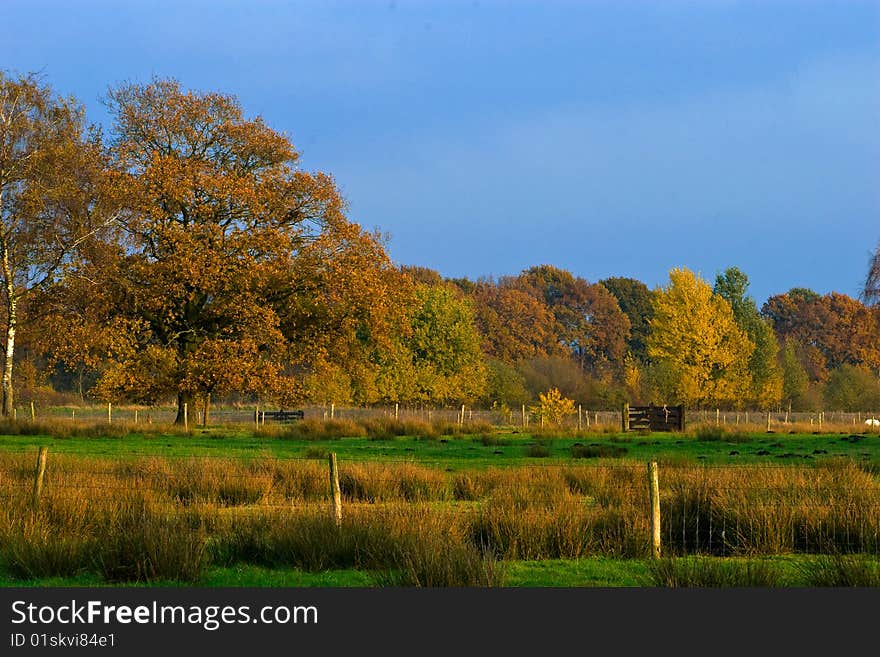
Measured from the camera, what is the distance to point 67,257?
4262 centimetres

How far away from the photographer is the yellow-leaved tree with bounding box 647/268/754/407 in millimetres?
64000

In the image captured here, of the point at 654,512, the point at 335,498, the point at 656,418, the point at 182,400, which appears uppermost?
the point at 182,400

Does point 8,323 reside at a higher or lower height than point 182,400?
higher

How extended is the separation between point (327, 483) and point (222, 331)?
26.4 meters

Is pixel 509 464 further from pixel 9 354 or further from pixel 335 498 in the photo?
pixel 9 354

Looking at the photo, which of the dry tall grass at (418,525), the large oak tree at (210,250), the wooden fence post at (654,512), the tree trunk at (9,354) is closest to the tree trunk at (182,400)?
the large oak tree at (210,250)

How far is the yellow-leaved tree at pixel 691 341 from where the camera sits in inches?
2520

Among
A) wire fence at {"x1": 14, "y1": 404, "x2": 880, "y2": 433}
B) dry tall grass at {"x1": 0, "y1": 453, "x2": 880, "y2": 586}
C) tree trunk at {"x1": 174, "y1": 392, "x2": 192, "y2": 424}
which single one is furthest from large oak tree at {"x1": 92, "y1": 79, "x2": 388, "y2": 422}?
dry tall grass at {"x1": 0, "y1": 453, "x2": 880, "y2": 586}

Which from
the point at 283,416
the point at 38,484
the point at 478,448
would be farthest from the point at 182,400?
the point at 38,484

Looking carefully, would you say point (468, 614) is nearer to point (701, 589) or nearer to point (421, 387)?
point (701, 589)

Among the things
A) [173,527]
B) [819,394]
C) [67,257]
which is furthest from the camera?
[819,394]

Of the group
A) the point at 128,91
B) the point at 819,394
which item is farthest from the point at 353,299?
the point at 819,394

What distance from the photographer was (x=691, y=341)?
64.4 m

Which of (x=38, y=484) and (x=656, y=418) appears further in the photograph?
(x=656, y=418)
